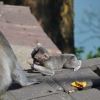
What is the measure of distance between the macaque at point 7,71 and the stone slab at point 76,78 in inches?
9.5

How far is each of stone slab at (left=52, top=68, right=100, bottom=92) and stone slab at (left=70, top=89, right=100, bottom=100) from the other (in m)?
0.10

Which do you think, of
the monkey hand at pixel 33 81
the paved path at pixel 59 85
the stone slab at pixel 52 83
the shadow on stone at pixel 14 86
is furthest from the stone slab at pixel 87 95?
the shadow on stone at pixel 14 86

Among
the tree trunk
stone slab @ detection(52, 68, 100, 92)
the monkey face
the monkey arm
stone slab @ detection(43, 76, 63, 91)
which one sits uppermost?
the monkey face

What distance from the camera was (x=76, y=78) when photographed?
4.18m

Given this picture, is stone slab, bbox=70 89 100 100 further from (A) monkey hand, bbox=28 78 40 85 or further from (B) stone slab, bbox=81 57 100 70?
(B) stone slab, bbox=81 57 100 70

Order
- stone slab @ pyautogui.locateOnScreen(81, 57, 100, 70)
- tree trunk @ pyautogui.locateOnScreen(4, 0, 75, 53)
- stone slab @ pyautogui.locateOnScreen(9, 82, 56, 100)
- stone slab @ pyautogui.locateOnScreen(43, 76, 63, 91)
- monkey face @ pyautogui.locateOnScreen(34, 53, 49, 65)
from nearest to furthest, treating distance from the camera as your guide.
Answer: stone slab @ pyautogui.locateOnScreen(9, 82, 56, 100), stone slab @ pyautogui.locateOnScreen(43, 76, 63, 91), monkey face @ pyautogui.locateOnScreen(34, 53, 49, 65), stone slab @ pyautogui.locateOnScreen(81, 57, 100, 70), tree trunk @ pyautogui.locateOnScreen(4, 0, 75, 53)

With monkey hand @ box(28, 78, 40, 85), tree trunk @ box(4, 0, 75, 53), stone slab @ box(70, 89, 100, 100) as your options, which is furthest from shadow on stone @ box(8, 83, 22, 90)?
tree trunk @ box(4, 0, 75, 53)

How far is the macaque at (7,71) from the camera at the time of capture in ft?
12.5

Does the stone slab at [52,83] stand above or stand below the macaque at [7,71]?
below

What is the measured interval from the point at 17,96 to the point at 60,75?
2.07 ft

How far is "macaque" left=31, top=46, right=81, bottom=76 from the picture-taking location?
13.8 ft

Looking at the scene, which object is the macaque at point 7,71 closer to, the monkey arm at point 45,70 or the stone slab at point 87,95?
the monkey arm at point 45,70

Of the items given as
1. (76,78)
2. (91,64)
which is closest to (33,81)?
(76,78)

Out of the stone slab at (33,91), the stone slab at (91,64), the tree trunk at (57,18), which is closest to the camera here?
the stone slab at (33,91)
